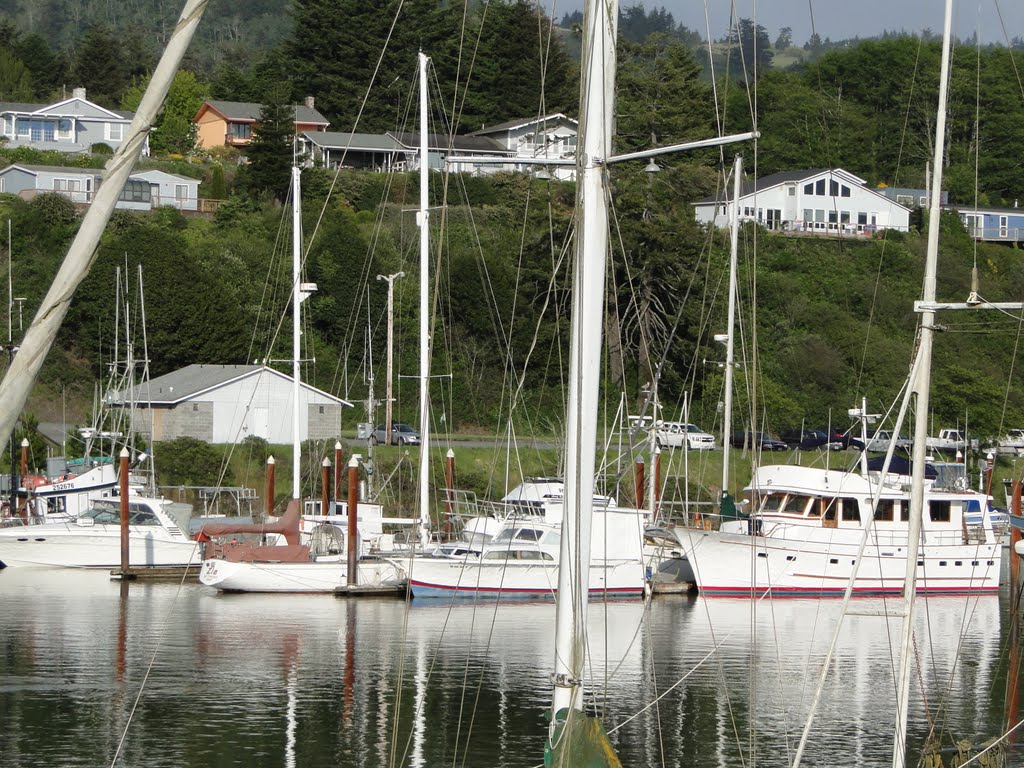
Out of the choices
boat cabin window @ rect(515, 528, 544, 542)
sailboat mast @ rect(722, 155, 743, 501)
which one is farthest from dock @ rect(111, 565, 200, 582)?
sailboat mast @ rect(722, 155, 743, 501)

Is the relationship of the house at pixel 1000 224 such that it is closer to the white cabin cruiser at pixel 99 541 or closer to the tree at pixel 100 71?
the tree at pixel 100 71

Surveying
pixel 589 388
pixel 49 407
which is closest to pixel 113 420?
pixel 49 407

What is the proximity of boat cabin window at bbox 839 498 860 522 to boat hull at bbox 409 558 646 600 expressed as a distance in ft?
16.5

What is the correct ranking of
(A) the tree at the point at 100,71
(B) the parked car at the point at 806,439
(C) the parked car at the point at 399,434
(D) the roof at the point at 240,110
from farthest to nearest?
(A) the tree at the point at 100,71
(D) the roof at the point at 240,110
(B) the parked car at the point at 806,439
(C) the parked car at the point at 399,434

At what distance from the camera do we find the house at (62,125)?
93812mm

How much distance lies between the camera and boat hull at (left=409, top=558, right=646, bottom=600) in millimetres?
34594

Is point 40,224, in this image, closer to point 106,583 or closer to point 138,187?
point 138,187

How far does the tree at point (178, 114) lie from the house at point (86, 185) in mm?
10262

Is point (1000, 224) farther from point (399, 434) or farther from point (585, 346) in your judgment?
point (585, 346)

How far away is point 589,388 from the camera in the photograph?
10844 mm

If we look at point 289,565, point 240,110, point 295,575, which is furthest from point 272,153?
point 295,575

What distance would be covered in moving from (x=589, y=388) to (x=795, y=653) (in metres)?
19.7

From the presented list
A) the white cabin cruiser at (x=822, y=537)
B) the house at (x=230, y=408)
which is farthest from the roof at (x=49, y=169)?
the white cabin cruiser at (x=822, y=537)

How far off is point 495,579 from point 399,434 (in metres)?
21.1
